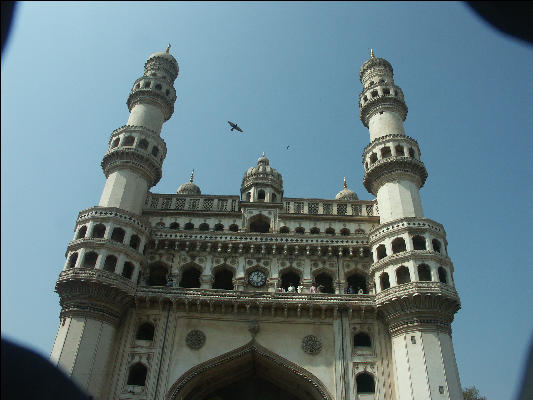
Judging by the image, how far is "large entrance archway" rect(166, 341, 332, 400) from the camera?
2345 centimetres

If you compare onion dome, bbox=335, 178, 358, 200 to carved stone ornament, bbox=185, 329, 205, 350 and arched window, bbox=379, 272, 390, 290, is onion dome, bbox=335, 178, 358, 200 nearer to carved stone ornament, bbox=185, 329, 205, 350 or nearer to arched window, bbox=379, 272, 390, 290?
arched window, bbox=379, 272, 390, 290

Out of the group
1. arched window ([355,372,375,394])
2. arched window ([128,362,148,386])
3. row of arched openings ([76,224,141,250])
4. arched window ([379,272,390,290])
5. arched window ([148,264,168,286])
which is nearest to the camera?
arched window ([355,372,375,394])

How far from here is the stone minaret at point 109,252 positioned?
75.0ft

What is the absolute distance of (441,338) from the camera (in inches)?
896

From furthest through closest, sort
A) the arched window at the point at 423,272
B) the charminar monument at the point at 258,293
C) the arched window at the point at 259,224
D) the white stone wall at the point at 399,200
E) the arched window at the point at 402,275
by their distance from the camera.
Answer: the arched window at the point at 259,224, the white stone wall at the point at 399,200, the arched window at the point at 402,275, the arched window at the point at 423,272, the charminar monument at the point at 258,293

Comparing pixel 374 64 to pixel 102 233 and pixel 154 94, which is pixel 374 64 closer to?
pixel 154 94

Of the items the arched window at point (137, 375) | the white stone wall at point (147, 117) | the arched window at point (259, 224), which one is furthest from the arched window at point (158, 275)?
the white stone wall at point (147, 117)

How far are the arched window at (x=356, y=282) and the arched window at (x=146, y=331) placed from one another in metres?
11.2

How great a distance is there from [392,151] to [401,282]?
8.91 meters

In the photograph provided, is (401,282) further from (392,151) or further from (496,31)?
(496,31)

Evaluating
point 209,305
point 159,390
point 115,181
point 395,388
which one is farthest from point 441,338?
point 115,181

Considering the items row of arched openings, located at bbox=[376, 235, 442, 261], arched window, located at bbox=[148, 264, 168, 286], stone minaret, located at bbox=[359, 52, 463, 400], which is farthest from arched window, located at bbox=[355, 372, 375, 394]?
arched window, located at bbox=[148, 264, 168, 286]

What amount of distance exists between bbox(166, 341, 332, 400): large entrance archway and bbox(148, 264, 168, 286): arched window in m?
6.36

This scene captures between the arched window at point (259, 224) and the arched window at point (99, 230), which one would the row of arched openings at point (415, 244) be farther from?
the arched window at point (99, 230)
